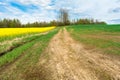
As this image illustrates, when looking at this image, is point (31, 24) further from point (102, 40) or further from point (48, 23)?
point (102, 40)

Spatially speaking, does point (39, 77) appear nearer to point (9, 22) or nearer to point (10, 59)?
point (10, 59)

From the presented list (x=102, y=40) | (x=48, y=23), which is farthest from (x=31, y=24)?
(x=102, y=40)

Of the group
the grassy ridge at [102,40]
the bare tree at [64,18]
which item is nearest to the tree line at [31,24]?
the bare tree at [64,18]

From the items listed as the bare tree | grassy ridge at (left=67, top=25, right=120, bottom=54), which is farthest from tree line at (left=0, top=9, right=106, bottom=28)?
grassy ridge at (left=67, top=25, right=120, bottom=54)

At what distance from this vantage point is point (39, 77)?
518cm

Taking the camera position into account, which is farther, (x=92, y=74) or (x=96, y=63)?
(x=96, y=63)

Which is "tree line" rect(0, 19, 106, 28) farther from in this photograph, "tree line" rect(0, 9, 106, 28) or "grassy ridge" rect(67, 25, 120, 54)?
"grassy ridge" rect(67, 25, 120, 54)

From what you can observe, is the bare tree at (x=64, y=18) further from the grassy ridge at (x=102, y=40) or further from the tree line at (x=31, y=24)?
the grassy ridge at (x=102, y=40)

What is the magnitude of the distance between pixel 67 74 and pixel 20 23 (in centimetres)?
9021

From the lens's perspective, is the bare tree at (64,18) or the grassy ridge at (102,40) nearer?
the grassy ridge at (102,40)

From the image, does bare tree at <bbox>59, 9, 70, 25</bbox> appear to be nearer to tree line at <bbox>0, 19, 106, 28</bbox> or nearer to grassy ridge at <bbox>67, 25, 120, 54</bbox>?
tree line at <bbox>0, 19, 106, 28</bbox>

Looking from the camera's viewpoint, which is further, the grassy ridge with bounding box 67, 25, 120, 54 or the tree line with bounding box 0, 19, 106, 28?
the tree line with bounding box 0, 19, 106, 28

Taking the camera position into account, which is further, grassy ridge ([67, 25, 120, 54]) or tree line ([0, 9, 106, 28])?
tree line ([0, 9, 106, 28])


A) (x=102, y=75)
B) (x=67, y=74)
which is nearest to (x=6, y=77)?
(x=67, y=74)
